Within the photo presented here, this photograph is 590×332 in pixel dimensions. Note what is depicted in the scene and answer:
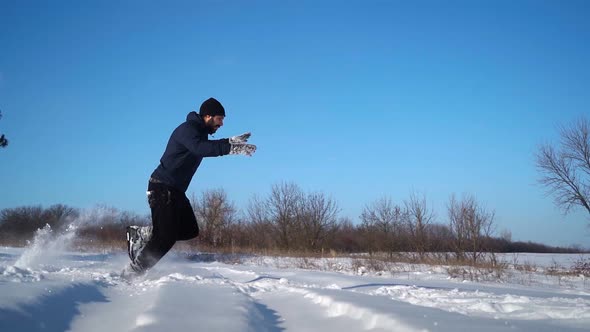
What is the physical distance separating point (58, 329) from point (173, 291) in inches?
36.8

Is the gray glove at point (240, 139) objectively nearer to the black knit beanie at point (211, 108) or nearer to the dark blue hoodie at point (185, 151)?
the dark blue hoodie at point (185, 151)

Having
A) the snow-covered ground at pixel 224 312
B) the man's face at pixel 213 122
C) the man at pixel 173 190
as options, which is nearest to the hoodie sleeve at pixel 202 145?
the man at pixel 173 190

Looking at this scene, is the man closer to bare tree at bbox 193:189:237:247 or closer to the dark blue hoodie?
the dark blue hoodie

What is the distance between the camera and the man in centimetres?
364

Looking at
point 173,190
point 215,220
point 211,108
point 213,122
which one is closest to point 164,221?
point 173,190

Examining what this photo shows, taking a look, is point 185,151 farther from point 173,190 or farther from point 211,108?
point 211,108

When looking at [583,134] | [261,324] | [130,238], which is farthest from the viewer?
[583,134]

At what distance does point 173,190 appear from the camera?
12.7 feet

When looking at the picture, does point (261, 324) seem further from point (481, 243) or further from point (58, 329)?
point (481, 243)

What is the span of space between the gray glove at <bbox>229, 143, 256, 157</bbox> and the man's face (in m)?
0.56

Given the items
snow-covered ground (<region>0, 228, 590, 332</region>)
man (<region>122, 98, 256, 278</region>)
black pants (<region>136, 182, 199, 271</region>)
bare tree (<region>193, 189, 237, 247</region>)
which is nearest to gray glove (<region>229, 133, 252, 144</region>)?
man (<region>122, 98, 256, 278</region>)

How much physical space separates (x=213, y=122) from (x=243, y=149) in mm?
637

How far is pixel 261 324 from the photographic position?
1.93 metres

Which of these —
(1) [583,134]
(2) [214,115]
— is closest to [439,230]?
(1) [583,134]
